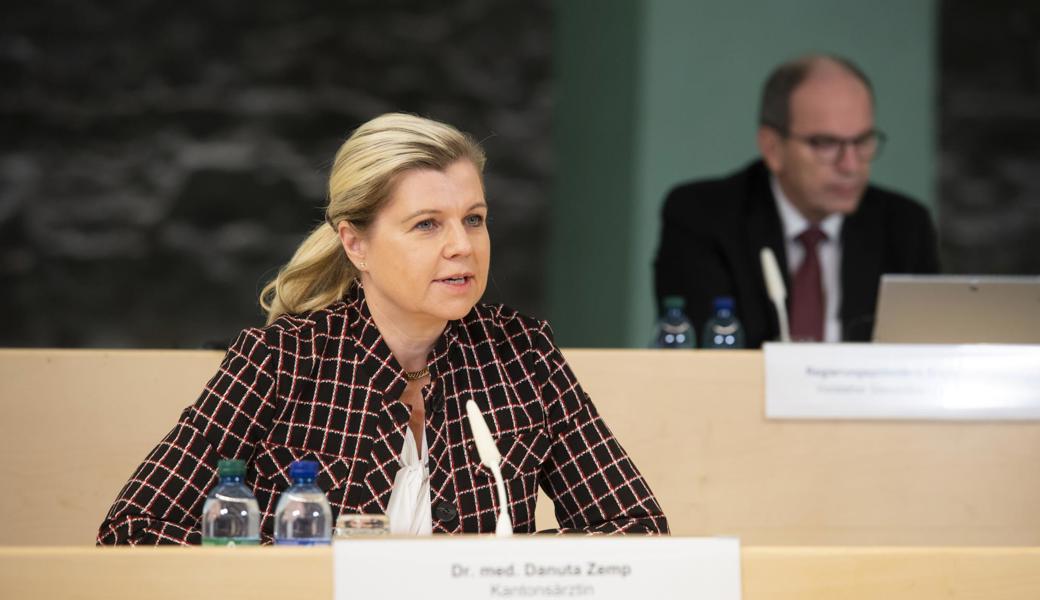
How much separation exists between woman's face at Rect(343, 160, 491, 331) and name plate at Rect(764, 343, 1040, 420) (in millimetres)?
791

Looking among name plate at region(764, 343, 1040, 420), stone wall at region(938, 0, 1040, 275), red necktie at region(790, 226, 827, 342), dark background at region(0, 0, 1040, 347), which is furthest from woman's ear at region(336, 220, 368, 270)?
stone wall at region(938, 0, 1040, 275)

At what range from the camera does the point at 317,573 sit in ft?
3.82

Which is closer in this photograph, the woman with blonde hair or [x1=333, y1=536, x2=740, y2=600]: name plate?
[x1=333, y1=536, x2=740, y2=600]: name plate

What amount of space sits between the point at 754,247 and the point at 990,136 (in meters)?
1.85

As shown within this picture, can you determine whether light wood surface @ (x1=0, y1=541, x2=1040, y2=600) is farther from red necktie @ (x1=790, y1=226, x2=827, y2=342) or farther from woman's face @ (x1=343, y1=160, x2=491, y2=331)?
red necktie @ (x1=790, y1=226, x2=827, y2=342)

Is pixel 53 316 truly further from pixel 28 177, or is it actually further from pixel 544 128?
pixel 544 128

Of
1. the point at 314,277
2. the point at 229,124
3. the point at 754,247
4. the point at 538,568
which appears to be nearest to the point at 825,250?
the point at 754,247

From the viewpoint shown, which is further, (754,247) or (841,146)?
(841,146)

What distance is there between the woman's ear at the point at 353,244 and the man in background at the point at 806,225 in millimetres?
1713

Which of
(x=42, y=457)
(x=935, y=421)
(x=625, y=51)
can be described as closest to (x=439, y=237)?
(x=42, y=457)

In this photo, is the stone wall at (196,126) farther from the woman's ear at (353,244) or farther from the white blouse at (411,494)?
the white blouse at (411,494)

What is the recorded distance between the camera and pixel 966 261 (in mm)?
5223

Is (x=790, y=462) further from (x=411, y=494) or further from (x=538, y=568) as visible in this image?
(x=538, y=568)

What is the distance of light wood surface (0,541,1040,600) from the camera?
115 centimetres
